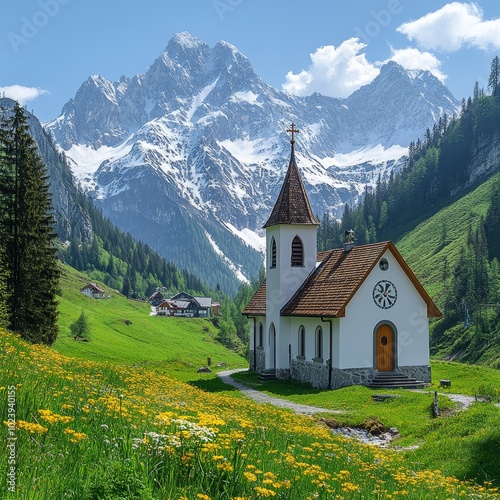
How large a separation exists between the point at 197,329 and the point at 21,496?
159 meters

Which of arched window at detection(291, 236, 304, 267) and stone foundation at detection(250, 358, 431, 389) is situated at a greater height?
arched window at detection(291, 236, 304, 267)

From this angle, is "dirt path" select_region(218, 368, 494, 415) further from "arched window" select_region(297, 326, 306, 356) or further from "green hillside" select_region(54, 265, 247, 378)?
"green hillside" select_region(54, 265, 247, 378)

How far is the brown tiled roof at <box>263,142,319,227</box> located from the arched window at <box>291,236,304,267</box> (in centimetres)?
149

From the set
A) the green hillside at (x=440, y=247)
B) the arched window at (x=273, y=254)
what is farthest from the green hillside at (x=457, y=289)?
the arched window at (x=273, y=254)

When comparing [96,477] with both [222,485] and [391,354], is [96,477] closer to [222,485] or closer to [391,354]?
[222,485]

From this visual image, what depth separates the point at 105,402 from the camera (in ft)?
37.5

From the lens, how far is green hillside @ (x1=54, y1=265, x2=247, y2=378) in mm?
79663

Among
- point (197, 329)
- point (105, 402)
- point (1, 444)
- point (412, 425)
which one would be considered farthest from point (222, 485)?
point (197, 329)

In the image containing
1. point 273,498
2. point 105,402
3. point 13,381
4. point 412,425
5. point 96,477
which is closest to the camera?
point 96,477

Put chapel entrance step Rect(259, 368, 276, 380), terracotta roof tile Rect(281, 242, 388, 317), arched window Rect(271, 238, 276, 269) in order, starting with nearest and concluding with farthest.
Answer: terracotta roof tile Rect(281, 242, 388, 317) < chapel entrance step Rect(259, 368, 276, 380) < arched window Rect(271, 238, 276, 269)

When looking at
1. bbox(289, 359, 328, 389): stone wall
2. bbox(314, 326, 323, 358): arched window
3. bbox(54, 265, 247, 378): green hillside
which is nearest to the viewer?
bbox(289, 359, 328, 389): stone wall

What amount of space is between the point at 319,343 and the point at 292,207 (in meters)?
11.0

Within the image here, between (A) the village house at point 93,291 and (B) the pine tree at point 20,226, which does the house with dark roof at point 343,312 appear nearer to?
(B) the pine tree at point 20,226

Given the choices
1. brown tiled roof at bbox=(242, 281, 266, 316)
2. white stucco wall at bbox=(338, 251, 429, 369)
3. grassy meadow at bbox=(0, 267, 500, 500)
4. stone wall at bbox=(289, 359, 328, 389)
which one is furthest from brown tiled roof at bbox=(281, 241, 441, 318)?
grassy meadow at bbox=(0, 267, 500, 500)
